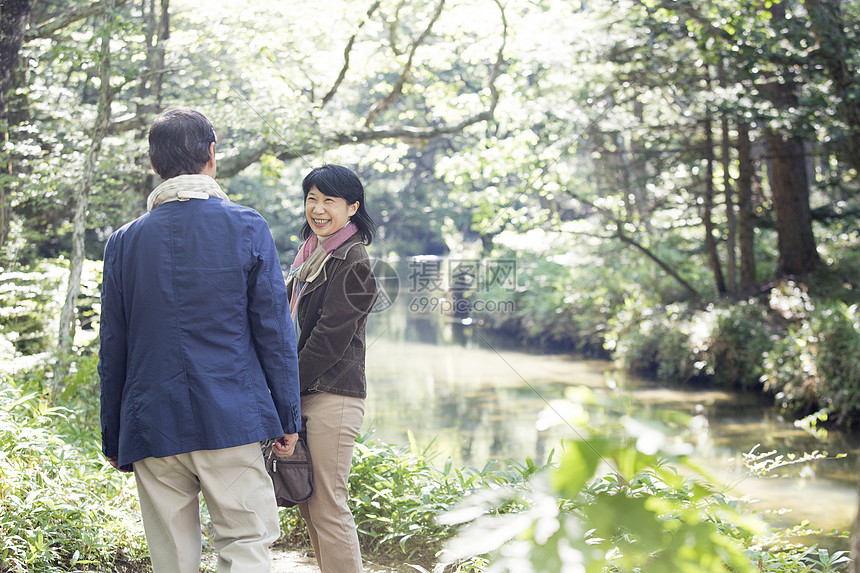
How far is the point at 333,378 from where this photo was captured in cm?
227

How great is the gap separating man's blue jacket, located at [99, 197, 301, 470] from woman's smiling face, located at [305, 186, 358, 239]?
0.47 m

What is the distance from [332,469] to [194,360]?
26.6 inches

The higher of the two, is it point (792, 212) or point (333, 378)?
point (792, 212)

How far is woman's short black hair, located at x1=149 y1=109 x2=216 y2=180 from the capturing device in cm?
194

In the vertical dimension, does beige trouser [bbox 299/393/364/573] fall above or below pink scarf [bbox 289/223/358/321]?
below

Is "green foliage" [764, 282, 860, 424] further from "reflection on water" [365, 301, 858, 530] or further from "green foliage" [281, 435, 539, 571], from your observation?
"green foliage" [281, 435, 539, 571]

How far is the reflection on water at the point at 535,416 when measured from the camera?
5.39 m

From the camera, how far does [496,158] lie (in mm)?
9633

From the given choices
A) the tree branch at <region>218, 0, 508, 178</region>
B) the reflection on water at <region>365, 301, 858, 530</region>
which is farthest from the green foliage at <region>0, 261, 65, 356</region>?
the reflection on water at <region>365, 301, 858, 530</region>

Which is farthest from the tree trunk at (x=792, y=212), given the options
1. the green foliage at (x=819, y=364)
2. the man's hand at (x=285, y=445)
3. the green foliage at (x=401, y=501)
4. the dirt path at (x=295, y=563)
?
the man's hand at (x=285, y=445)

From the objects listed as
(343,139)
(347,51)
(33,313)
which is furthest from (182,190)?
(347,51)

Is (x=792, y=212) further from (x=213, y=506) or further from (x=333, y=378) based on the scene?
(x=213, y=506)

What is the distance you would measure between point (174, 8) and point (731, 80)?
7.06m

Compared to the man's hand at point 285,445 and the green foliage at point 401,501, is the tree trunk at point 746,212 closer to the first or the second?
the green foliage at point 401,501
